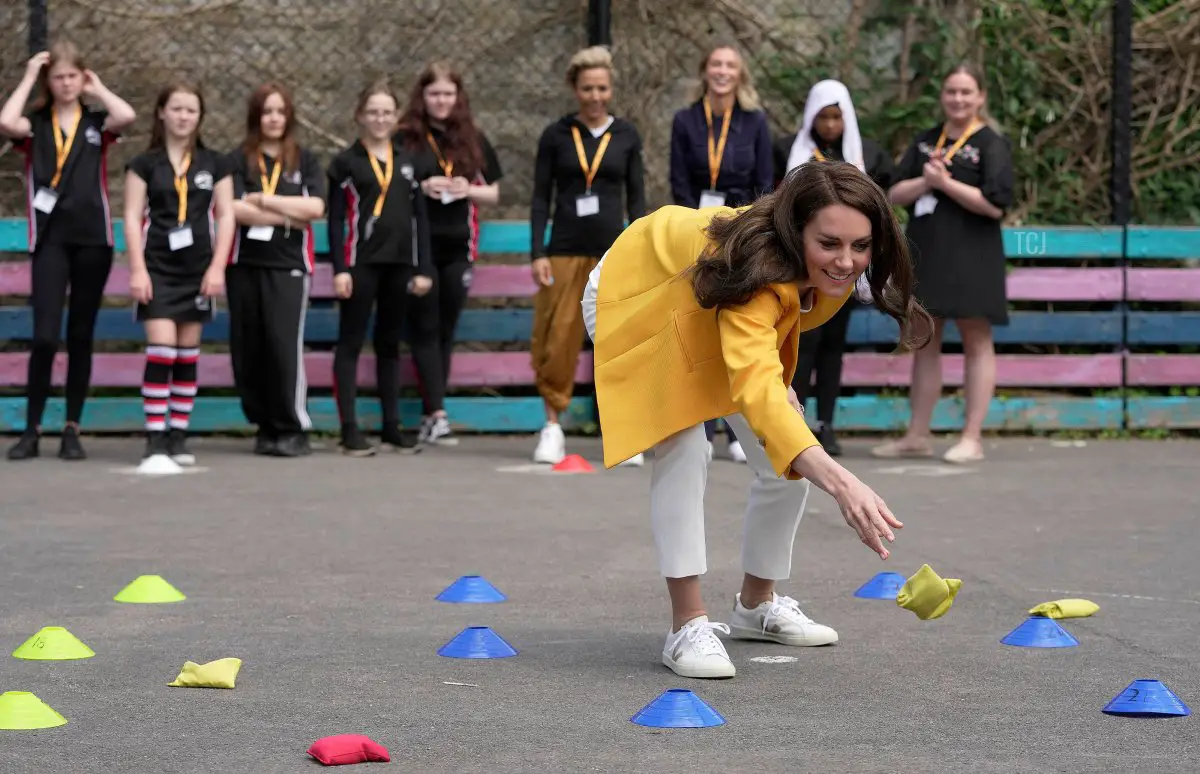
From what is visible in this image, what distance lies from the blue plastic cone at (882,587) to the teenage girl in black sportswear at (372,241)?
481 cm

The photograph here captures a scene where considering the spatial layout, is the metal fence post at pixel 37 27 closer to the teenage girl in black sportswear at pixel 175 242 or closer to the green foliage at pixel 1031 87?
the teenage girl in black sportswear at pixel 175 242

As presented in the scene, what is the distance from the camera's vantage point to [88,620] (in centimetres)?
546

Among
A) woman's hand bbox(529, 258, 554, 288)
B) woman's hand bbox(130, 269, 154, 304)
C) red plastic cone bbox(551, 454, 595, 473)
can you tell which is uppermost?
woman's hand bbox(529, 258, 554, 288)

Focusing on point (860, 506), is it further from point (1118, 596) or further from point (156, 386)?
point (156, 386)

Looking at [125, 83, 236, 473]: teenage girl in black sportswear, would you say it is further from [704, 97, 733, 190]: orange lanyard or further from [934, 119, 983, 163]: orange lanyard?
[934, 119, 983, 163]: orange lanyard

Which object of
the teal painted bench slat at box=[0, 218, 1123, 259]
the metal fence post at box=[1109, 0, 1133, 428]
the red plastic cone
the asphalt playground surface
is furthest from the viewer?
the metal fence post at box=[1109, 0, 1133, 428]

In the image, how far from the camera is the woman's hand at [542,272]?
991 centimetres

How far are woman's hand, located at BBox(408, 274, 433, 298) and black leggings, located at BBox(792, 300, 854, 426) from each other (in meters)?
2.16

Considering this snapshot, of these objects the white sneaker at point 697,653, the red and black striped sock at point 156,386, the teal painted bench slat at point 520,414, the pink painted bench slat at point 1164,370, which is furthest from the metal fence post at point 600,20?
the white sneaker at point 697,653

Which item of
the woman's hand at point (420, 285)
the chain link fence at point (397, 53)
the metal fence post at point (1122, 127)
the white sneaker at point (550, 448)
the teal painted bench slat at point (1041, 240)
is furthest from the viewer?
the chain link fence at point (397, 53)

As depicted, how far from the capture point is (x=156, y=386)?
977 cm

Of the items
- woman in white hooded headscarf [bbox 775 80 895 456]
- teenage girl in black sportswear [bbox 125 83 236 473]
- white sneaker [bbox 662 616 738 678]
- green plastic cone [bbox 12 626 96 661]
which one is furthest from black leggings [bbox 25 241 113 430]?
white sneaker [bbox 662 616 738 678]

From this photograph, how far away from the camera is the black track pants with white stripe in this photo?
10.2 metres

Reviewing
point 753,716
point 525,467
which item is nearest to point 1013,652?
point 753,716
